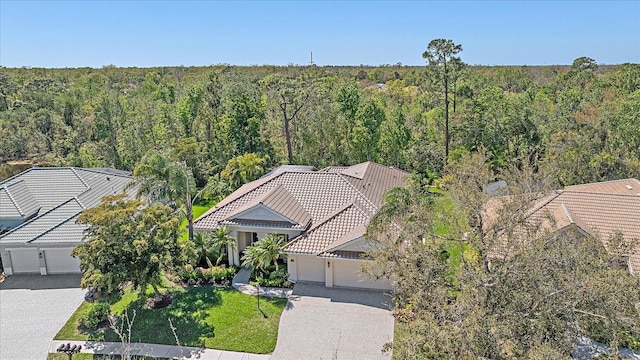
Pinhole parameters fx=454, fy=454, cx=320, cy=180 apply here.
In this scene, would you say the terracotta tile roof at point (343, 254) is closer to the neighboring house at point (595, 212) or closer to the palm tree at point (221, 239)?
the palm tree at point (221, 239)

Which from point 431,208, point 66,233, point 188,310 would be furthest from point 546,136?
point 66,233

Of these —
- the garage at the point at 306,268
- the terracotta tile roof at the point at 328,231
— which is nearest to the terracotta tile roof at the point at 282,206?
the terracotta tile roof at the point at 328,231

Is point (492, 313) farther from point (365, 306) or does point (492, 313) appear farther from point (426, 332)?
point (365, 306)

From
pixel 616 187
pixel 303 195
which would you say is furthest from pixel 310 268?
pixel 616 187

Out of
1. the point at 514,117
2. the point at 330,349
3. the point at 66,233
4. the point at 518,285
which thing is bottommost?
the point at 330,349

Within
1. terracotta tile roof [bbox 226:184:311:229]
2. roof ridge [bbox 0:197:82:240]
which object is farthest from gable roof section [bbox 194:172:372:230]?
roof ridge [bbox 0:197:82:240]
